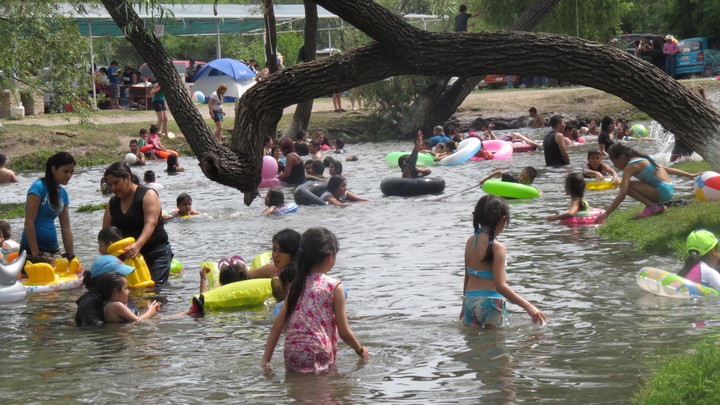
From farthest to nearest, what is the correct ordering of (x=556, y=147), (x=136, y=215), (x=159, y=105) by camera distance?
1. (x=159, y=105)
2. (x=556, y=147)
3. (x=136, y=215)

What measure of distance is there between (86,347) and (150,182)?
11157mm

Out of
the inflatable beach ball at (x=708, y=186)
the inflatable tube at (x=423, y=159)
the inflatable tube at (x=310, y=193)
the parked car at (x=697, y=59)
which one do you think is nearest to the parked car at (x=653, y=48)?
the parked car at (x=697, y=59)

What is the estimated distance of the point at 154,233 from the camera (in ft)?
34.4

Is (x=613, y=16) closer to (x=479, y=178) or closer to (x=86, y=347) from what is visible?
(x=479, y=178)

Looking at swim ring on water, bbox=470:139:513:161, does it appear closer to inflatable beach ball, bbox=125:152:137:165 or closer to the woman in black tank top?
inflatable beach ball, bbox=125:152:137:165

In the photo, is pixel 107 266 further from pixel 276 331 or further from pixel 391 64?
pixel 391 64

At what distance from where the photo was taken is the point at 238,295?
9875 millimetres

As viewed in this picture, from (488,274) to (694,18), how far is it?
4135 centimetres

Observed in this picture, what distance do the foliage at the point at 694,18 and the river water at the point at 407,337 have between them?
1314 inches

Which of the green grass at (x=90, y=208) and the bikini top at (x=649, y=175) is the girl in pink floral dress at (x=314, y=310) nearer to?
the bikini top at (x=649, y=175)

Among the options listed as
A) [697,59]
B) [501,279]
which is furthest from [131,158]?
[697,59]

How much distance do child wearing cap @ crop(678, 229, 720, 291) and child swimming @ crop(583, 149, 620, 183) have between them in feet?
27.1

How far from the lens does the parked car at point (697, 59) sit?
38.2m

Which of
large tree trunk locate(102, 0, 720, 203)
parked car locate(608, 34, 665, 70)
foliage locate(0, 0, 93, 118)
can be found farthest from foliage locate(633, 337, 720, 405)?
parked car locate(608, 34, 665, 70)
